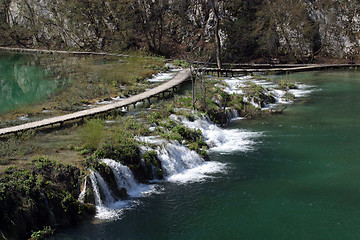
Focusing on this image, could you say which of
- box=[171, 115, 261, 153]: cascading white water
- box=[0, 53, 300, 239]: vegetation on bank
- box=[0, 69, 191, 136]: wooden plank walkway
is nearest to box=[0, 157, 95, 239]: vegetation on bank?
box=[0, 53, 300, 239]: vegetation on bank

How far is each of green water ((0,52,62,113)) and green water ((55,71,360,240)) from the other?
23387 mm

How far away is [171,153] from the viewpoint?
27141mm

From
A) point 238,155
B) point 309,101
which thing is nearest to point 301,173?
point 238,155

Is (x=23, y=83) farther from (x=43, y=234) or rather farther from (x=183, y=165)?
(x=43, y=234)

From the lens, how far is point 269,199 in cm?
2219

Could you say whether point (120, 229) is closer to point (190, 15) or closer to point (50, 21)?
point (190, 15)

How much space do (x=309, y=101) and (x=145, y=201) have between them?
27856 mm

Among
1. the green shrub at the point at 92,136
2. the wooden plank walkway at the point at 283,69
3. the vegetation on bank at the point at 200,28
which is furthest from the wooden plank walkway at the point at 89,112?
the vegetation on bank at the point at 200,28

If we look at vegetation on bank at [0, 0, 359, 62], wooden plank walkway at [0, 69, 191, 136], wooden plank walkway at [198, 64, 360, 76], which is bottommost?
wooden plank walkway at [0, 69, 191, 136]

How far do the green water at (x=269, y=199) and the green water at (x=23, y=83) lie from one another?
23.4m

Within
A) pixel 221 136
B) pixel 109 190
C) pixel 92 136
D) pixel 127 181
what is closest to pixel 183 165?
pixel 127 181

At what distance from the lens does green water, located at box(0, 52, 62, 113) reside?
44.3m

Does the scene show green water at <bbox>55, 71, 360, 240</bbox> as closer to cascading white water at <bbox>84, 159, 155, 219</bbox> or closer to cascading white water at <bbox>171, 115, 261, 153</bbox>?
cascading white water at <bbox>84, 159, 155, 219</bbox>

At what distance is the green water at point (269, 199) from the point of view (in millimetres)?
19172
